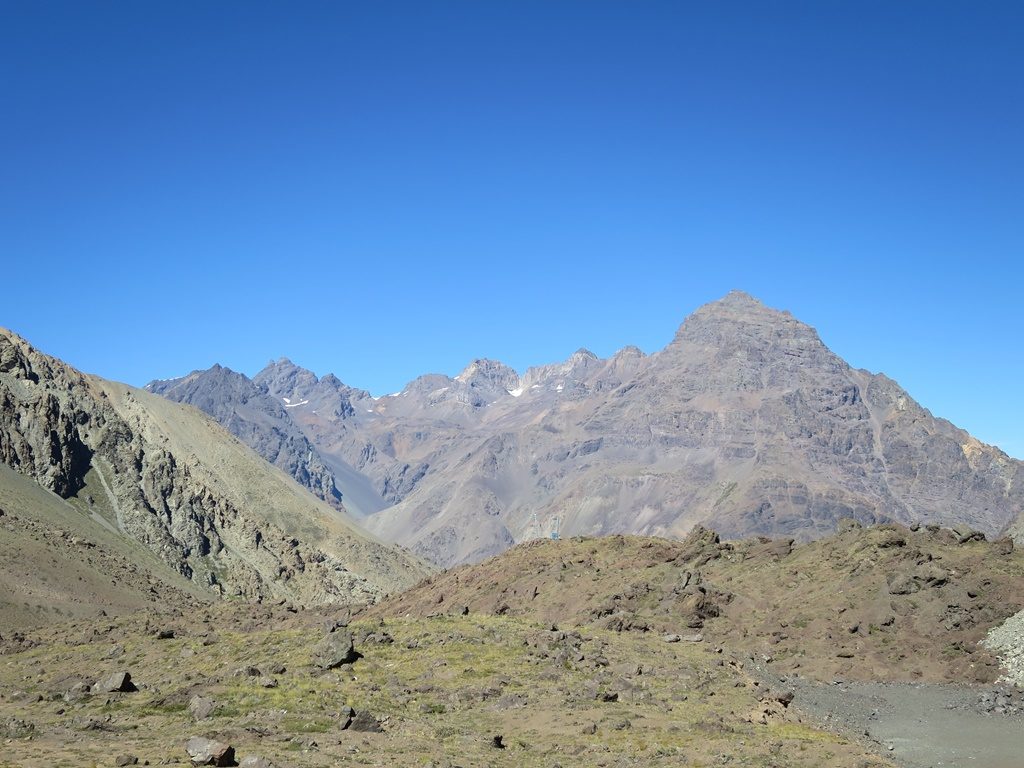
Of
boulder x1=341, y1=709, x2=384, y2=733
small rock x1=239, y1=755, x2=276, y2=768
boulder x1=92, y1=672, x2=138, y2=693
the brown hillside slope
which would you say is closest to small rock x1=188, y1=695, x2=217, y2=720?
boulder x1=92, y1=672, x2=138, y2=693

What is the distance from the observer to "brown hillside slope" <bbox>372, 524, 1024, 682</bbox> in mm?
54812

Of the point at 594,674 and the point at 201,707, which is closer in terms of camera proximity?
the point at 201,707

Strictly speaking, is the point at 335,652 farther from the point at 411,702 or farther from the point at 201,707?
the point at 201,707

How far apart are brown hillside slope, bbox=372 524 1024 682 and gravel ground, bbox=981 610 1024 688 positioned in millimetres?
697

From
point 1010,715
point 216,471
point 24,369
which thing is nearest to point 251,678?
point 1010,715

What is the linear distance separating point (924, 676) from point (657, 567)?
24.2 metres

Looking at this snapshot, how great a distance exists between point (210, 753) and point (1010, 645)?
1676 inches

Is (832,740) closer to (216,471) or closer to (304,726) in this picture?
(304,726)

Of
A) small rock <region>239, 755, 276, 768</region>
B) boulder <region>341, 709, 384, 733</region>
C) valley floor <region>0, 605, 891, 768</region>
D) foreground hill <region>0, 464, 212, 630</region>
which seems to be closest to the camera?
small rock <region>239, 755, 276, 768</region>

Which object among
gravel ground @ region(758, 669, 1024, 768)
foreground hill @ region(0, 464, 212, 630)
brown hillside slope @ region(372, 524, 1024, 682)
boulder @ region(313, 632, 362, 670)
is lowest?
foreground hill @ region(0, 464, 212, 630)

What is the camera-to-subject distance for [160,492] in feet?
524

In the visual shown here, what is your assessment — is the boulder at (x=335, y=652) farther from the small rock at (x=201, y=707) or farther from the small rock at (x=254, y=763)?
the small rock at (x=254, y=763)

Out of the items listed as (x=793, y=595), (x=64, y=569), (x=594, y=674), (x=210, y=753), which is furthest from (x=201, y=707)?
(x=64, y=569)

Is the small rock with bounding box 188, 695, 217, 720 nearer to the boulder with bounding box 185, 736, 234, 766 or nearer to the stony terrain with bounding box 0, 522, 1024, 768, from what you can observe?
the stony terrain with bounding box 0, 522, 1024, 768
